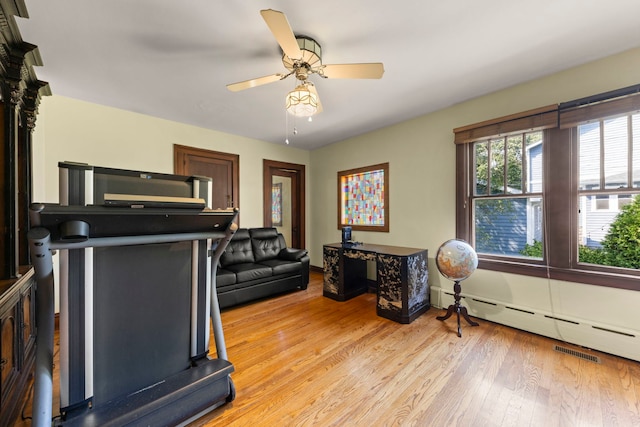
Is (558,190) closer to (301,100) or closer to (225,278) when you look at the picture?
(301,100)

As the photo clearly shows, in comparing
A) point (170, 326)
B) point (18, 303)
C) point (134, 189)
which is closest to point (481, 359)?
point (170, 326)

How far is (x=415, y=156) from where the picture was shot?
3.70m

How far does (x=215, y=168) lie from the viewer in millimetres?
4254

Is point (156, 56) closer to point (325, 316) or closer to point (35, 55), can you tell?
point (35, 55)

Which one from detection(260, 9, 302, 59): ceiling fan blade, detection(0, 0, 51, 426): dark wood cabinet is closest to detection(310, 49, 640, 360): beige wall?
detection(260, 9, 302, 59): ceiling fan blade

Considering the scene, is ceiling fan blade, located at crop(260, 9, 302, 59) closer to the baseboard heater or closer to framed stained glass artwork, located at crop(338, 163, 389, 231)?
framed stained glass artwork, located at crop(338, 163, 389, 231)

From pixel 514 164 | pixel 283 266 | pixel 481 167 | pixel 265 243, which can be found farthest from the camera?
pixel 265 243

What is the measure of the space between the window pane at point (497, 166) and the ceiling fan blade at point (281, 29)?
2533 millimetres

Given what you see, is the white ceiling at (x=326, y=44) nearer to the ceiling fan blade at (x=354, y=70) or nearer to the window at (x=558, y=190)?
the ceiling fan blade at (x=354, y=70)

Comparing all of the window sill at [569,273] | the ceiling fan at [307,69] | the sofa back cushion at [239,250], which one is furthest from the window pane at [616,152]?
the sofa back cushion at [239,250]

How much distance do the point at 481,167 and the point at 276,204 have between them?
3549 mm

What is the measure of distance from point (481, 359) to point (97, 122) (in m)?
4.90

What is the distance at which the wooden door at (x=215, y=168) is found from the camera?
12.7 ft

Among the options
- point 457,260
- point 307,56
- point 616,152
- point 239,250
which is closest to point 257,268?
point 239,250
